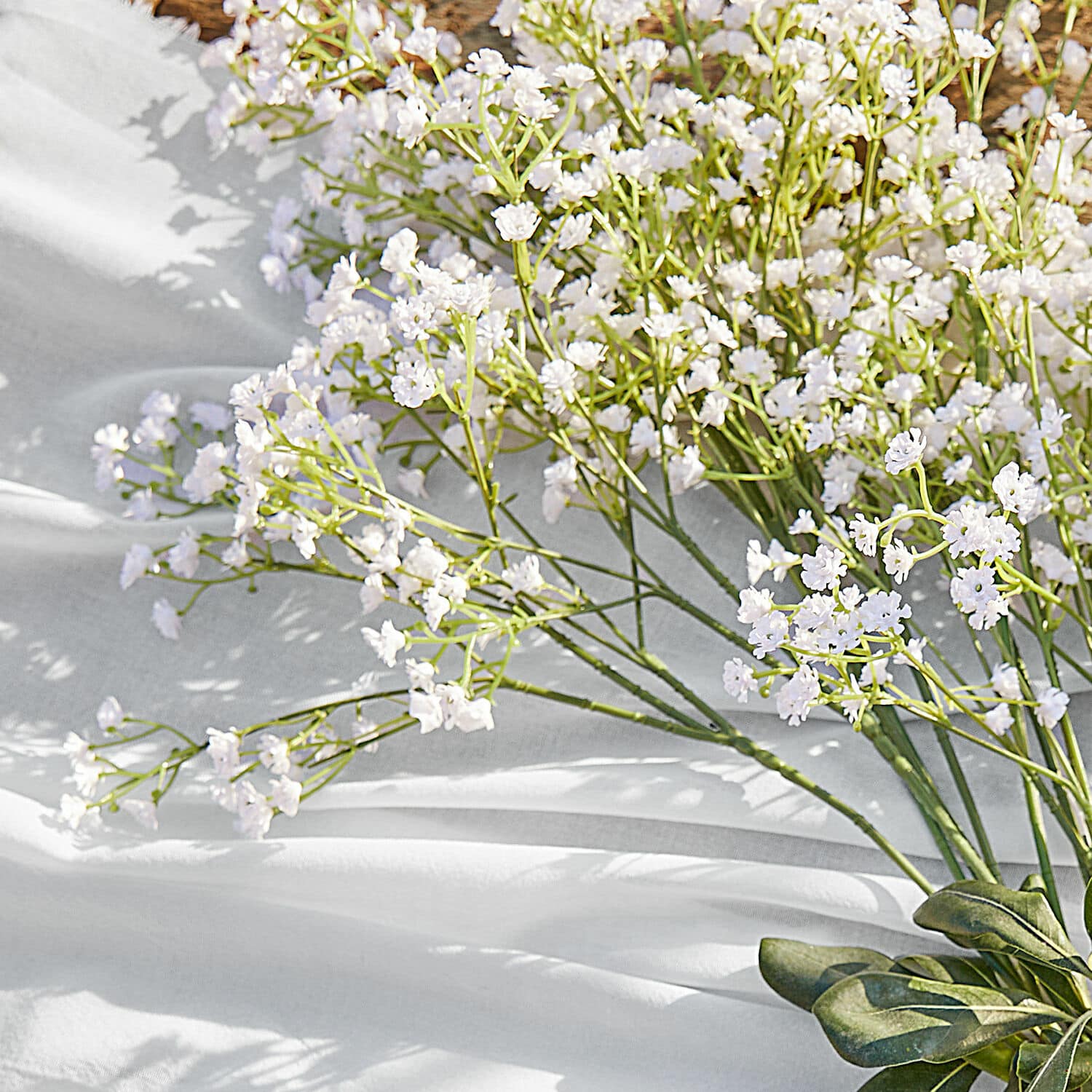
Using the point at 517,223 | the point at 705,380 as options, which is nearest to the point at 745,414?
the point at 705,380

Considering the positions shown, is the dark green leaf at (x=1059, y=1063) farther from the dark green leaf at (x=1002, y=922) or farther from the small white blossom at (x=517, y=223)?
the small white blossom at (x=517, y=223)

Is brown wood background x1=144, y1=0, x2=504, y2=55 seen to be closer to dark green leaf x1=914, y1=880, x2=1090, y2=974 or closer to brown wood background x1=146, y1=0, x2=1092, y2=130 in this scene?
brown wood background x1=146, y1=0, x2=1092, y2=130

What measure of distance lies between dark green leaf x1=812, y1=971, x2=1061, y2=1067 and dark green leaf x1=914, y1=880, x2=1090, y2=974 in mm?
19

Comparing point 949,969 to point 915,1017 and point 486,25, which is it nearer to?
point 915,1017

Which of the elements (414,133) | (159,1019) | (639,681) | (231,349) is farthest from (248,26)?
(159,1019)

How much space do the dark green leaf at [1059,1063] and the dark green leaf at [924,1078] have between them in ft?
0.11

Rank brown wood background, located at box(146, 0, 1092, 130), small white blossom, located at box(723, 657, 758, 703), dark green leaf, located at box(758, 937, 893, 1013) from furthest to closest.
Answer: brown wood background, located at box(146, 0, 1092, 130) < dark green leaf, located at box(758, 937, 893, 1013) < small white blossom, located at box(723, 657, 758, 703)

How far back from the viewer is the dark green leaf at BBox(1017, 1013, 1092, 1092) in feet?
1.38

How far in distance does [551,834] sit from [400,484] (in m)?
0.20

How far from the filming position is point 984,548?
1.19 feet

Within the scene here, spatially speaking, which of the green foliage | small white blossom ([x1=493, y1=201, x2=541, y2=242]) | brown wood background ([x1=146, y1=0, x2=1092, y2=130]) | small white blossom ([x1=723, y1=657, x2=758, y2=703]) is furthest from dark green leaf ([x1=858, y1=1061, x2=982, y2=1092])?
brown wood background ([x1=146, y1=0, x2=1092, y2=130])

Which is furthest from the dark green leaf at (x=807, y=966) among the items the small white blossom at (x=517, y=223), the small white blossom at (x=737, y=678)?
the small white blossom at (x=517, y=223)

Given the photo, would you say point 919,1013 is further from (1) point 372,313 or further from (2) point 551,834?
(1) point 372,313

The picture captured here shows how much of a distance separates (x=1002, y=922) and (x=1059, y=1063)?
5cm
